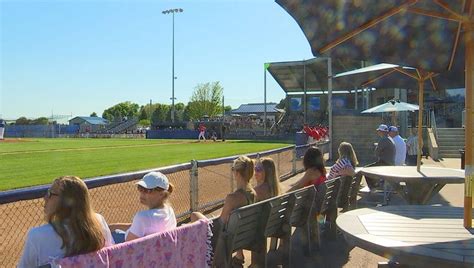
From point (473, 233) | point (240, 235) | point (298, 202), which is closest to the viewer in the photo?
point (473, 233)

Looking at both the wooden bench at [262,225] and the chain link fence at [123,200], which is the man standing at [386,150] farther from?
the wooden bench at [262,225]

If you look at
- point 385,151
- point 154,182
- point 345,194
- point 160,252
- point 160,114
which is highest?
point 160,114

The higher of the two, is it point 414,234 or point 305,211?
point 414,234

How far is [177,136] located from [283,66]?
51.5 ft

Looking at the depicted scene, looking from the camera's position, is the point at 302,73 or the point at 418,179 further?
the point at 302,73

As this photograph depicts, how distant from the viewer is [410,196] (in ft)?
26.6

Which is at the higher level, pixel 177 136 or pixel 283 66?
pixel 283 66

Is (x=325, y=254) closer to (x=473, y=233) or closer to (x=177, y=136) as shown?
(x=473, y=233)

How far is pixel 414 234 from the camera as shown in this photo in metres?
3.98

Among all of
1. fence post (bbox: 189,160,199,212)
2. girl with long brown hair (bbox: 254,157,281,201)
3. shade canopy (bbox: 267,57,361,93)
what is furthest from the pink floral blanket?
shade canopy (bbox: 267,57,361,93)

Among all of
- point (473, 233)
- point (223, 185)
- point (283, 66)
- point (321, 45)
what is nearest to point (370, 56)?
point (321, 45)

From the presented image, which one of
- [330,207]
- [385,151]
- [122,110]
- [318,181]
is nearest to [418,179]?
[330,207]

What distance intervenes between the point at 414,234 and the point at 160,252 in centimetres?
207

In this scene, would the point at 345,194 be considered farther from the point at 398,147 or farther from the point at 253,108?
the point at 253,108
